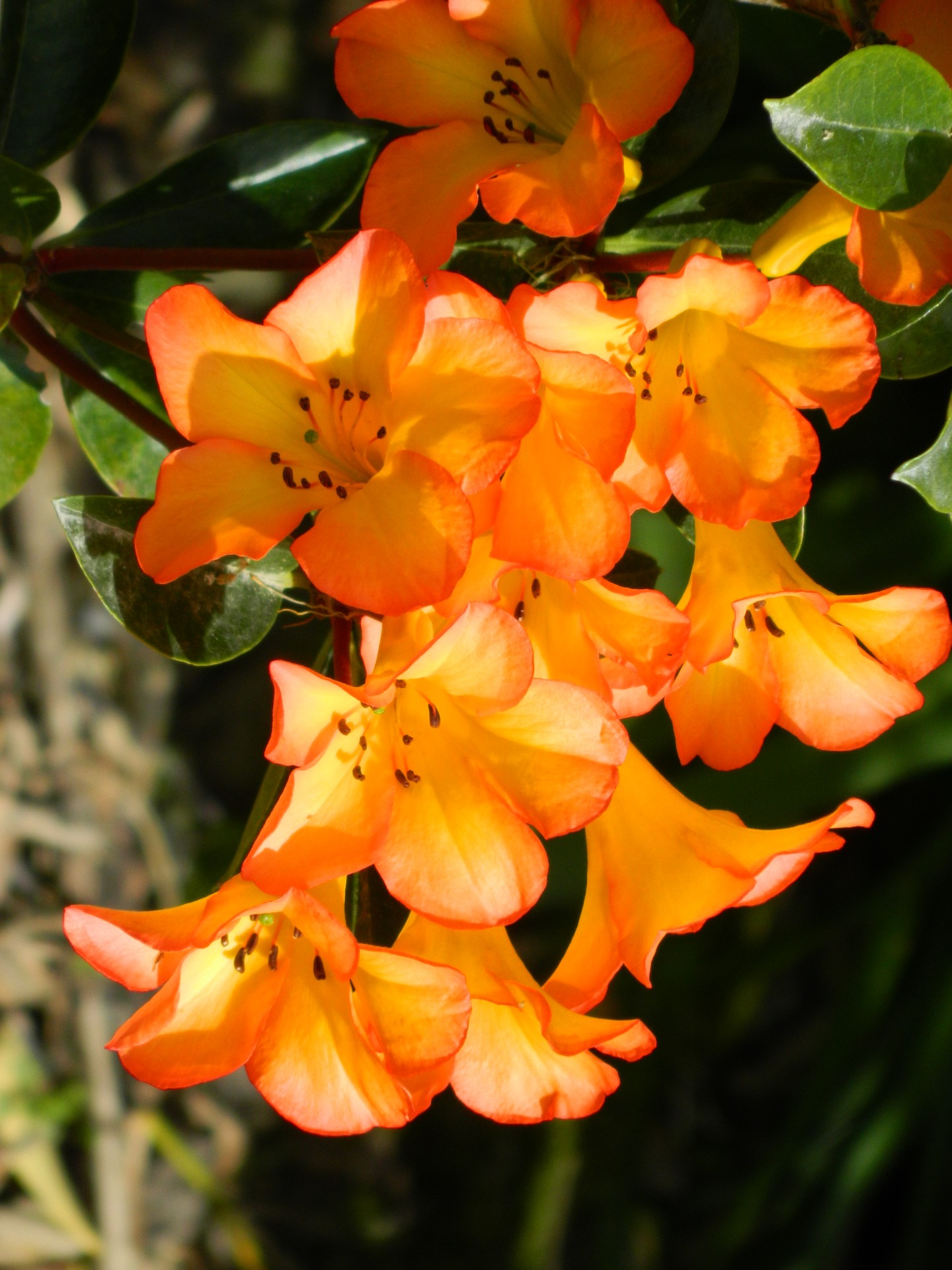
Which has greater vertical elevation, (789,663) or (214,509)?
(214,509)

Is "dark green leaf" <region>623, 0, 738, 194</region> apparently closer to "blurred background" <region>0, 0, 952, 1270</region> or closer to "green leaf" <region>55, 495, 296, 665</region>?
Answer: "green leaf" <region>55, 495, 296, 665</region>

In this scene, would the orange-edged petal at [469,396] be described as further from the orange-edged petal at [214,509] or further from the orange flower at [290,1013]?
the orange flower at [290,1013]

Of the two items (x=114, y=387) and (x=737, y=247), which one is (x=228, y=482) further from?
(x=737, y=247)

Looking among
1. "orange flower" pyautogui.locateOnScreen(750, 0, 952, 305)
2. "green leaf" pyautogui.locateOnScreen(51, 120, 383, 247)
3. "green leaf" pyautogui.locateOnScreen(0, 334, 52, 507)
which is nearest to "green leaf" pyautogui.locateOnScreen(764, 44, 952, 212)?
"orange flower" pyautogui.locateOnScreen(750, 0, 952, 305)

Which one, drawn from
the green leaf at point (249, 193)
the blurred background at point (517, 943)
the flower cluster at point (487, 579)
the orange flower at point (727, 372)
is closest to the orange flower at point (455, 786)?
the flower cluster at point (487, 579)

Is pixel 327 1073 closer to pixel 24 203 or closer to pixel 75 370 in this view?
pixel 75 370

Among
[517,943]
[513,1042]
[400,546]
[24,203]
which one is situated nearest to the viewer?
[400,546]

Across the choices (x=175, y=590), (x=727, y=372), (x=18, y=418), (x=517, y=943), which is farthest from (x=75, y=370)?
(x=517, y=943)

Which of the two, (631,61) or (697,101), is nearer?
(631,61)
